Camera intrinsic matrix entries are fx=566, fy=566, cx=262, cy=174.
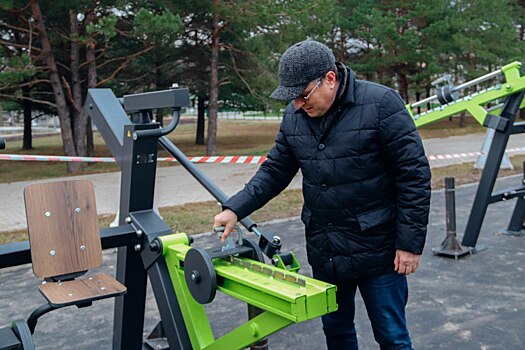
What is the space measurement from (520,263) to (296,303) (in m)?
3.97

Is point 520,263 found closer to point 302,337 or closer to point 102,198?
point 302,337

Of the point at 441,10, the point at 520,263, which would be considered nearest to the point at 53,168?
the point at 520,263

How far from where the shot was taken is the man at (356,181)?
7.25 ft

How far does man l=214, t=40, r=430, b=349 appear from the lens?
2.21 m

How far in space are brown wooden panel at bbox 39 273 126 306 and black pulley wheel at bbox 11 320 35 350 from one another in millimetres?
143

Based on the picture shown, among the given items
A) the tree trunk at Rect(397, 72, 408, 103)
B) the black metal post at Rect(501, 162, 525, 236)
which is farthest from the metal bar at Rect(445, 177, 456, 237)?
the tree trunk at Rect(397, 72, 408, 103)

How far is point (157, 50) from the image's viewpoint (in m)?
16.4

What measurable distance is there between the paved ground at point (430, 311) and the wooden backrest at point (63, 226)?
120 cm

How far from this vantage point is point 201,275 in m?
1.98

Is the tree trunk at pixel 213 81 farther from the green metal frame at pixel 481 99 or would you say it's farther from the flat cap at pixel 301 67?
the flat cap at pixel 301 67

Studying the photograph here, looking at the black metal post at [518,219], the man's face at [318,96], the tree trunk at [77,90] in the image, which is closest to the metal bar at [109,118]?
the man's face at [318,96]

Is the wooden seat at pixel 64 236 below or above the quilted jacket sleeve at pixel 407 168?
below

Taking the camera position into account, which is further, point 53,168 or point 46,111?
point 46,111

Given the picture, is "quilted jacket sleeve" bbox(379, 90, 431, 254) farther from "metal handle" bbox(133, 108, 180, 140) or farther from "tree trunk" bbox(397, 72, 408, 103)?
"tree trunk" bbox(397, 72, 408, 103)
